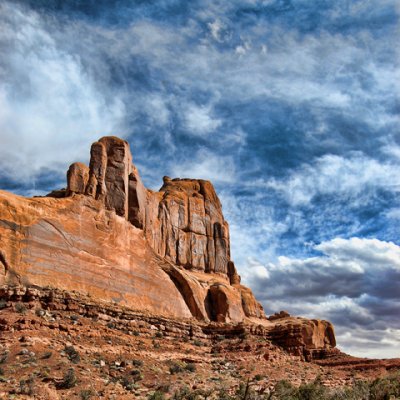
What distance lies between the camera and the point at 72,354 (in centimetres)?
2997

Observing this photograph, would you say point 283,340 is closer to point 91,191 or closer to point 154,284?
point 154,284

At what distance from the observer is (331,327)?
76.1 meters

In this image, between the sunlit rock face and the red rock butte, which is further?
the sunlit rock face

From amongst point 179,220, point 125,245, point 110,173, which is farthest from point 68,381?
point 179,220

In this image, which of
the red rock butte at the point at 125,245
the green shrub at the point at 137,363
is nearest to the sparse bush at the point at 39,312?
the red rock butte at the point at 125,245

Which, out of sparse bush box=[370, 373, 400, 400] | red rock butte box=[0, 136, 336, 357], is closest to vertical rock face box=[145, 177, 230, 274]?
red rock butte box=[0, 136, 336, 357]

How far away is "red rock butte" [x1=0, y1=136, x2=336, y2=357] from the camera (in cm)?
3638

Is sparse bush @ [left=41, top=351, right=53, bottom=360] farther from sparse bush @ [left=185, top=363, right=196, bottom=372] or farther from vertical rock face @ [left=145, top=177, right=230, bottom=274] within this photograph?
vertical rock face @ [left=145, top=177, right=230, bottom=274]

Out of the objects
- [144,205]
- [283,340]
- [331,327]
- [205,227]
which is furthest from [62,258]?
[331,327]

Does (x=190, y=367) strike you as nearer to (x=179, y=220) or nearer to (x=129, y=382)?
(x=129, y=382)

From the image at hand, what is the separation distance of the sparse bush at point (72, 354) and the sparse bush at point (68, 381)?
8.79 ft

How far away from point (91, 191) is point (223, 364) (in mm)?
16706

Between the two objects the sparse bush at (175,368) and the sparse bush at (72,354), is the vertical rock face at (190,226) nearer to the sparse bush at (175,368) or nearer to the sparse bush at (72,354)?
the sparse bush at (175,368)

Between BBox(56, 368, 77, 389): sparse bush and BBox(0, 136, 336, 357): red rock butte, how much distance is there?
9.48 meters
